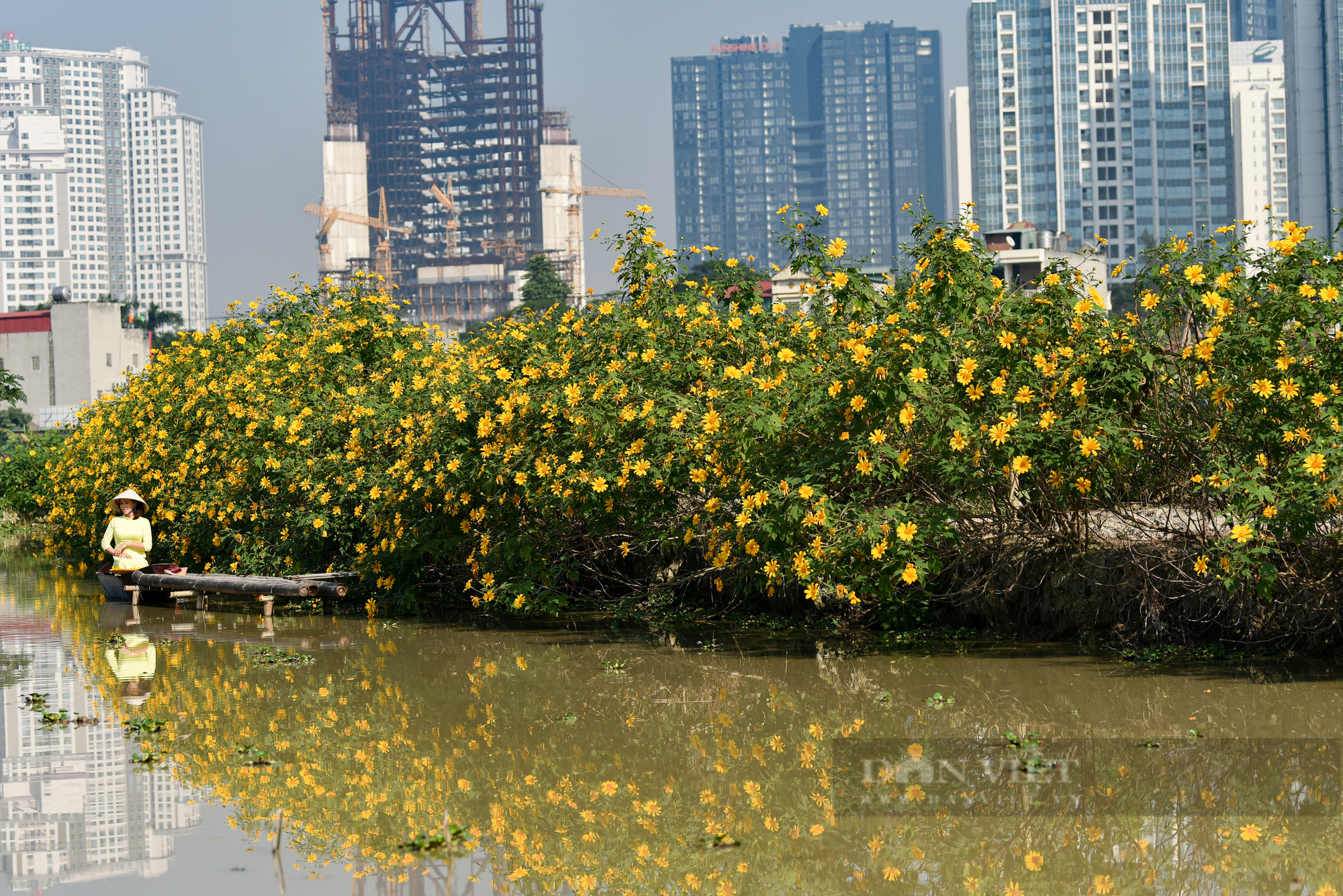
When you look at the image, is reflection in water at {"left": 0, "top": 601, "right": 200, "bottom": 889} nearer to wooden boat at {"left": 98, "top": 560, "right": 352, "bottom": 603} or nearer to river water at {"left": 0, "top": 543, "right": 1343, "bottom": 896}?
river water at {"left": 0, "top": 543, "right": 1343, "bottom": 896}

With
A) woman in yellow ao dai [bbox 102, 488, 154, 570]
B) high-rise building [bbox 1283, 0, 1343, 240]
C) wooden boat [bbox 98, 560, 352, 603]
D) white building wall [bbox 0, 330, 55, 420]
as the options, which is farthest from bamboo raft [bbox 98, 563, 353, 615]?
high-rise building [bbox 1283, 0, 1343, 240]

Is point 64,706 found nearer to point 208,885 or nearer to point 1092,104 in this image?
point 208,885

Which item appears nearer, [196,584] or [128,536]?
[196,584]

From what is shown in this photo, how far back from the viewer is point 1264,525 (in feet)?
25.8

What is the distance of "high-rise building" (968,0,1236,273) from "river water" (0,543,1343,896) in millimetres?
135210

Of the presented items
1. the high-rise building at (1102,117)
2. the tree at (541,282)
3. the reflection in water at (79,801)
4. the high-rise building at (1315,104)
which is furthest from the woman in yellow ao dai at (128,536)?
the high-rise building at (1102,117)

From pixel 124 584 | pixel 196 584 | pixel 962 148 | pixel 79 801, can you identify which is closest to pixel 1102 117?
pixel 962 148

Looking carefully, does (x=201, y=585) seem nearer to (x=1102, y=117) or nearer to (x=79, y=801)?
(x=79, y=801)

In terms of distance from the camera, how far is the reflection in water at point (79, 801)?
6.05 m

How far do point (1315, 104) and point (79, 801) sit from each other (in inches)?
5165

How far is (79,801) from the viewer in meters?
6.84

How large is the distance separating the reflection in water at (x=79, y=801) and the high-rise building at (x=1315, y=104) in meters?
122

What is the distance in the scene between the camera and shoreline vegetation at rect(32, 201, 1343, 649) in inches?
320

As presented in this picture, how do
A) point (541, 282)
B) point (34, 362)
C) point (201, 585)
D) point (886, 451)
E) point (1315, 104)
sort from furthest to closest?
point (541, 282)
point (1315, 104)
point (34, 362)
point (201, 585)
point (886, 451)
